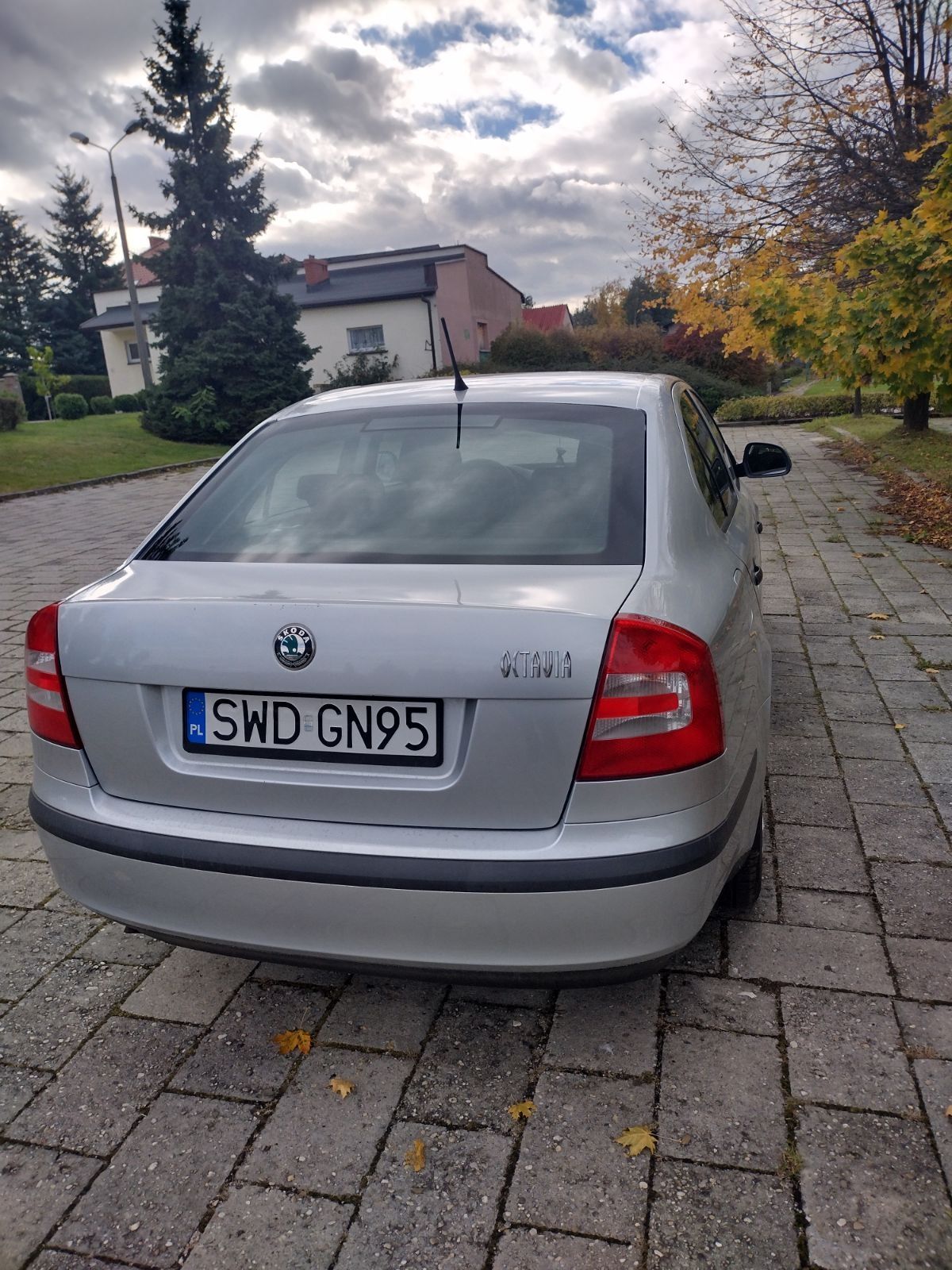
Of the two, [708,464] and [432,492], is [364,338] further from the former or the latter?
[432,492]

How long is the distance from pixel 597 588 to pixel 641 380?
1.35 metres

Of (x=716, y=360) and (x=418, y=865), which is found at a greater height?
(x=418, y=865)

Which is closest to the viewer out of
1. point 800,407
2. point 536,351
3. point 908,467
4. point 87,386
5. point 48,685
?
point 48,685

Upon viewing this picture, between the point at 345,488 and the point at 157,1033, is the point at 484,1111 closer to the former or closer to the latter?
the point at 157,1033

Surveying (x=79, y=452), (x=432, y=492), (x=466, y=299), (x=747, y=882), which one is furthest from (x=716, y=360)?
(x=432, y=492)

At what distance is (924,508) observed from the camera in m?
10.3

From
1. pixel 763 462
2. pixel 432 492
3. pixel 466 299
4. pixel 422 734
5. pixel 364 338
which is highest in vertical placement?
pixel 466 299

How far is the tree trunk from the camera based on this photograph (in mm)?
16922

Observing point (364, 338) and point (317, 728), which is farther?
point (364, 338)

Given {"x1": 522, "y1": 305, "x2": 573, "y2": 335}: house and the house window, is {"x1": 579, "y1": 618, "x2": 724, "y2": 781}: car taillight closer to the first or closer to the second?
the house window

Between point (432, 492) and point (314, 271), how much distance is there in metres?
47.6

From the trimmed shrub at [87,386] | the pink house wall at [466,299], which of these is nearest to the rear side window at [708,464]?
the pink house wall at [466,299]

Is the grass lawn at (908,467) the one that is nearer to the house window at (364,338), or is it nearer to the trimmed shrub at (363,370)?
the trimmed shrub at (363,370)

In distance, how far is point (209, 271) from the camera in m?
28.6
